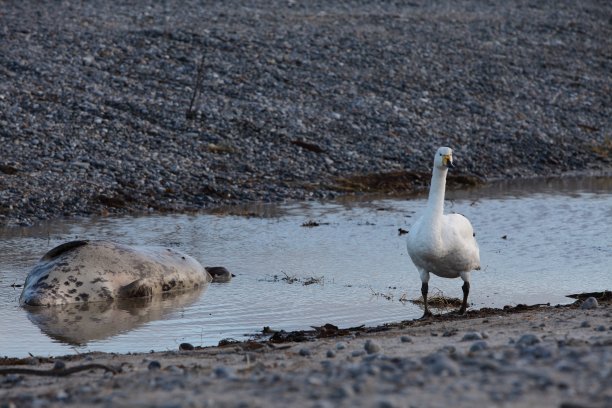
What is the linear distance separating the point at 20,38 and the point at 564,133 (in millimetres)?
12215

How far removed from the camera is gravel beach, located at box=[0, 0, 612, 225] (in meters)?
19.1

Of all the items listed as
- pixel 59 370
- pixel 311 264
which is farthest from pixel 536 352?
pixel 311 264

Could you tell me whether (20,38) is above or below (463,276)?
above

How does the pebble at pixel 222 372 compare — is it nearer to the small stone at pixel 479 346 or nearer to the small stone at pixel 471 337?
the small stone at pixel 479 346

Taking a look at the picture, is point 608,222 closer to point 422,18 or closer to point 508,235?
point 508,235

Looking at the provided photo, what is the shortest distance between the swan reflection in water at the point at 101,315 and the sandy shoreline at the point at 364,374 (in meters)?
1.59

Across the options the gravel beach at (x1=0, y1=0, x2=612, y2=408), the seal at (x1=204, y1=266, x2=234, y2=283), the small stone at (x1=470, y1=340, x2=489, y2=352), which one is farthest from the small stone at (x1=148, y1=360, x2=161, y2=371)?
the seal at (x1=204, y1=266, x2=234, y2=283)

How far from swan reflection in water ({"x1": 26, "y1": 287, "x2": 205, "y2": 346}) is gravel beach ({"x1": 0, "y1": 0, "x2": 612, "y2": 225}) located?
192 inches

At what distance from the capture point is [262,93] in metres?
23.5

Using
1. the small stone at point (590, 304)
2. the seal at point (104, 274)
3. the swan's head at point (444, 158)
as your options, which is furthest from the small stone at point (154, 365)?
the swan's head at point (444, 158)

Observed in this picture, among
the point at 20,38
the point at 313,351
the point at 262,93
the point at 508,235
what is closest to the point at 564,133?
the point at 262,93

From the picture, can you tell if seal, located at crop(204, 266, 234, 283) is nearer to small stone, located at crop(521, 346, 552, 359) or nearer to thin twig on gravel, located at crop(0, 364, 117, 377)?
thin twig on gravel, located at crop(0, 364, 117, 377)

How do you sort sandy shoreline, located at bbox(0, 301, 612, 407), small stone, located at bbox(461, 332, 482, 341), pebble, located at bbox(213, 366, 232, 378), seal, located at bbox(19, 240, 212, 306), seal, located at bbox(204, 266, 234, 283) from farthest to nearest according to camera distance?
seal, located at bbox(204, 266, 234, 283), seal, located at bbox(19, 240, 212, 306), small stone, located at bbox(461, 332, 482, 341), pebble, located at bbox(213, 366, 232, 378), sandy shoreline, located at bbox(0, 301, 612, 407)

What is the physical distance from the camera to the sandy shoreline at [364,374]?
589 centimetres
